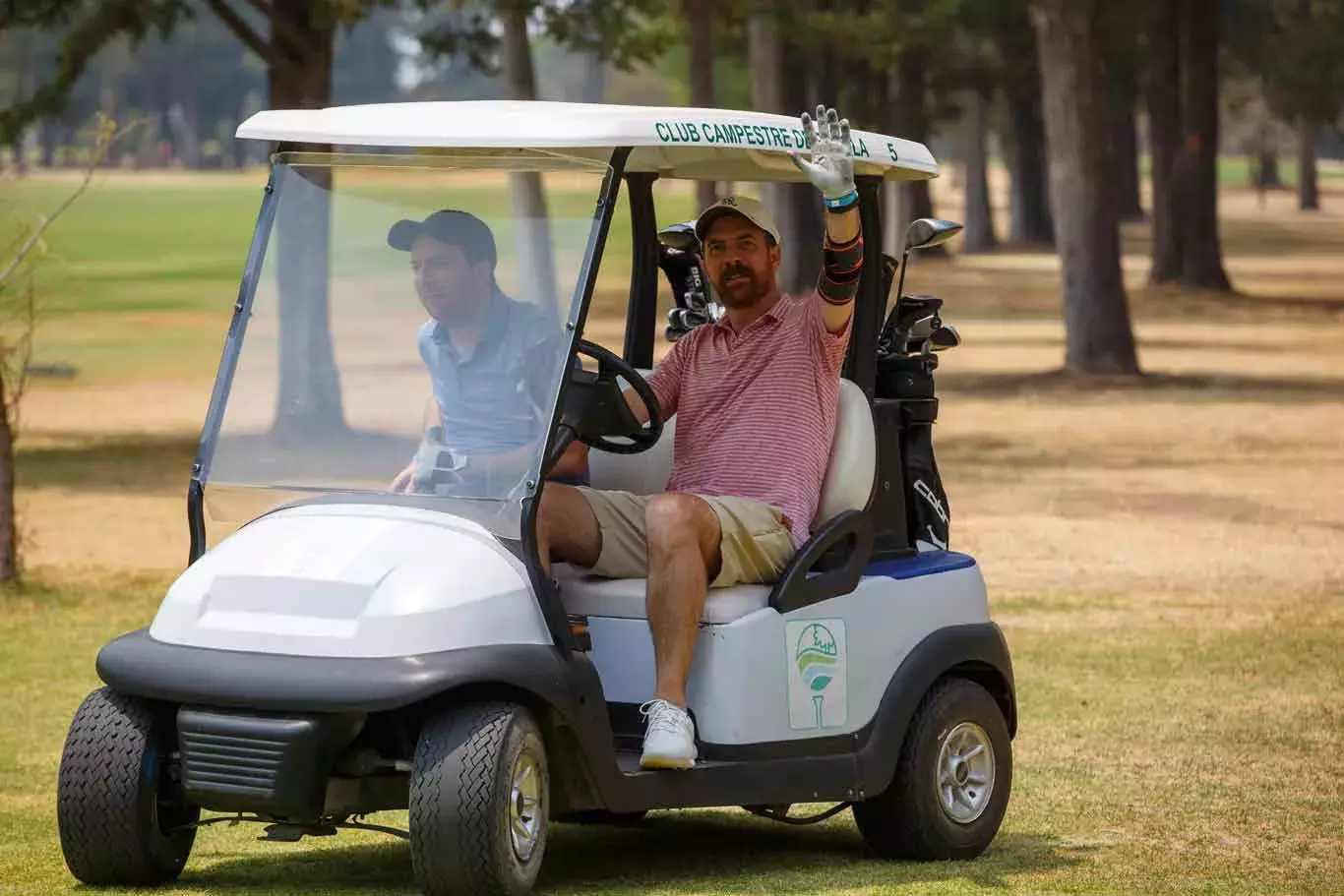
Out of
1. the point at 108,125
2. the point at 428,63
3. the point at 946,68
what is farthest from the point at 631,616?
the point at 946,68

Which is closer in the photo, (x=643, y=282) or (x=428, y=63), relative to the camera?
(x=643, y=282)

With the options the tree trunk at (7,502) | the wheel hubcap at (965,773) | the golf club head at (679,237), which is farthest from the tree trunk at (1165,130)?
the wheel hubcap at (965,773)

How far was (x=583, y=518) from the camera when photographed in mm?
6359

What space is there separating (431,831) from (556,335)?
3.89 ft

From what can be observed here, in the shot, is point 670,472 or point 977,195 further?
point 977,195

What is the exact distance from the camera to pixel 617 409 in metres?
6.14

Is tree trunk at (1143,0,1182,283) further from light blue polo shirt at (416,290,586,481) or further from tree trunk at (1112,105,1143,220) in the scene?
light blue polo shirt at (416,290,586,481)

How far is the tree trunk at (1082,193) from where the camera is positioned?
80.8ft

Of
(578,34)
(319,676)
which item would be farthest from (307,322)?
(578,34)

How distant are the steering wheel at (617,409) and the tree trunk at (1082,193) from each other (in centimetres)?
1864

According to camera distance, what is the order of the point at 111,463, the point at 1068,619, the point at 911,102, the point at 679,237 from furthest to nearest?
the point at 911,102
the point at 111,463
the point at 1068,619
the point at 679,237

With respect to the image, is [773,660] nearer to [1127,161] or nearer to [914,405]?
[914,405]

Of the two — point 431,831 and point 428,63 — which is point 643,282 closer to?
point 431,831

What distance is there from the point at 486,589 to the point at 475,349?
0.68 meters
